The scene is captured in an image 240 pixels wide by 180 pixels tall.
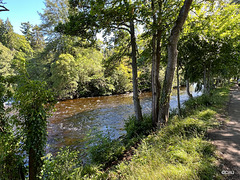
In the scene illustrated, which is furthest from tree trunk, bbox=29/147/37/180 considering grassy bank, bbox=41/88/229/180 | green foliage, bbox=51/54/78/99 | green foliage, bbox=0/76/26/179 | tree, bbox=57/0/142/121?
green foliage, bbox=51/54/78/99

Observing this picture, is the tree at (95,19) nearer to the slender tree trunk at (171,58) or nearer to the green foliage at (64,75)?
the slender tree trunk at (171,58)

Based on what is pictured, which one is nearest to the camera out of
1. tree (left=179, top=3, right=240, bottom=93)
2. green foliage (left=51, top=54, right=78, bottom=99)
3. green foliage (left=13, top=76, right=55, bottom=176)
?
green foliage (left=13, top=76, right=55, bottom=176)

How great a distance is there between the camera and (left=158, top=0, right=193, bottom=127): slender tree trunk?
4.36 m

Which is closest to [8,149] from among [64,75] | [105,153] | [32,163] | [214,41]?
[32,163]

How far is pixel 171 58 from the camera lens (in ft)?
16.2

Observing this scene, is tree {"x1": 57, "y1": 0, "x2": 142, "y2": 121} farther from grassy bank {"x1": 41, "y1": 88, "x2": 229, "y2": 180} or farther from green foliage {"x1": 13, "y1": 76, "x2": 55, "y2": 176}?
grassy bank {"x1": 41, "y1": 88, "x2": 229, "y2": 180}

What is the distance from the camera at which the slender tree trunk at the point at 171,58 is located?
14.3ft

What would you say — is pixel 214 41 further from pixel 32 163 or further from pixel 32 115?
pixel 32 163

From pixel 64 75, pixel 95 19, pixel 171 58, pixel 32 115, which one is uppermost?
pixel 95 19

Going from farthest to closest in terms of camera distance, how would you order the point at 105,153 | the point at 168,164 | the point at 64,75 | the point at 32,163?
the point at 64,75 → the point at 105,153 → the point at 32,163 → the point at 168,164

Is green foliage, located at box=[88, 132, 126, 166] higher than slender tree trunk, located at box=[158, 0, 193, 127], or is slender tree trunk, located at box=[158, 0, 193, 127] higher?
slender tree trunk, located at box=[158, 0, 193, 127]

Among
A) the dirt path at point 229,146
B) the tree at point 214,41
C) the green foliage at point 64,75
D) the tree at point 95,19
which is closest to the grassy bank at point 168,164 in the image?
the dirt path at point 229,146

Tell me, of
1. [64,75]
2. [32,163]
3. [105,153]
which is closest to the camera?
[32,163]

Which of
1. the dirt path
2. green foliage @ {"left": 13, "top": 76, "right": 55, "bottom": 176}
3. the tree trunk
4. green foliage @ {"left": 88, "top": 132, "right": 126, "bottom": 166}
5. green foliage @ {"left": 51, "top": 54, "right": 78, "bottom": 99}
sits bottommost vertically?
green foliage @ {"left": 88, "top": 132, "right": 126, "bottom": 166}
